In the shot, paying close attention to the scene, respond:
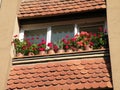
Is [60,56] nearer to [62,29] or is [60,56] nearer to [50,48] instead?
[50,48]

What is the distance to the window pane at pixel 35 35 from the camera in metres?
13.0

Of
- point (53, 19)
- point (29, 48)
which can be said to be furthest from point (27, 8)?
point (29, 48)

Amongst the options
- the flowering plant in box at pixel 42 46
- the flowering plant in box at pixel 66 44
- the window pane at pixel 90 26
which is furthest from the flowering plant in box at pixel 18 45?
the window pane at pixel 90 26

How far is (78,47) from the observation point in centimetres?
1164

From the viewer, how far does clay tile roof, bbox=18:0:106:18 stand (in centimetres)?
1280

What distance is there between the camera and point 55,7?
1311 centimetres

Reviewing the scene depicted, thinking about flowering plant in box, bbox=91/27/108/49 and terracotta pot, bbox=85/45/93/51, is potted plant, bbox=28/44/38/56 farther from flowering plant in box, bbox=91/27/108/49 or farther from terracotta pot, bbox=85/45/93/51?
flowering plant in box, bbox=91/27/108/49
